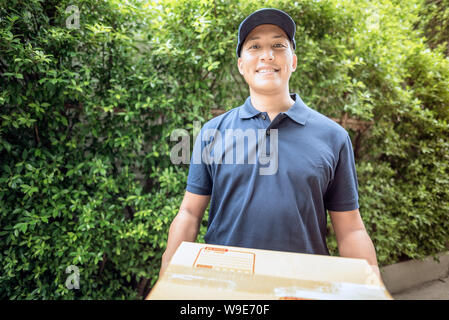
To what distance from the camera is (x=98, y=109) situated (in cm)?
196

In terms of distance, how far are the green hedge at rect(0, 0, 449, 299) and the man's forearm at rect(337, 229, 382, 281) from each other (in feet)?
4.45

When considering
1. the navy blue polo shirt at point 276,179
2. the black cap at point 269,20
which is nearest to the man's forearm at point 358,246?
the navy blue polo shirt at point 276,179

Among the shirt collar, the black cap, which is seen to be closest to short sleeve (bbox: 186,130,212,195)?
the shirt collar

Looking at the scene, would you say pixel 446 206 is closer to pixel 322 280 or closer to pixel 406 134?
pixel 406 134

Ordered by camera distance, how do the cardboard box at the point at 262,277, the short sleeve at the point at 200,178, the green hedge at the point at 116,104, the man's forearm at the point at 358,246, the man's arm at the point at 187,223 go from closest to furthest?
the cardboard box at the point at 262,277, the man's forearm at the point at 358,246, the man's arm at the point at 187,223, the short sleeve at the point at 200,178, the green hedge at the point at 116,104

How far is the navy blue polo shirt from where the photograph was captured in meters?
1.13

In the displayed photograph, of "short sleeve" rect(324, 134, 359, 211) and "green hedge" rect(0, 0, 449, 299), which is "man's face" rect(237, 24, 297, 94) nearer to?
"short sleeve" rect(324, 134, 359, 211)

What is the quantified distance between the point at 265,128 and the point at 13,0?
200 cm

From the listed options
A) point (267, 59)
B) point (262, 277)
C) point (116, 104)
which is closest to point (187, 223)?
point (262, 277)

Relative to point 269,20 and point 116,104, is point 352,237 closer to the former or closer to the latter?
point 269,20

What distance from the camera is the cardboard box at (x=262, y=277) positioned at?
60cm

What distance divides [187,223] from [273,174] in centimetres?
57

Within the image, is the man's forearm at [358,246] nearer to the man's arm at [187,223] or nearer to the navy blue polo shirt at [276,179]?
the navy blue polo shirt at [276,179]
